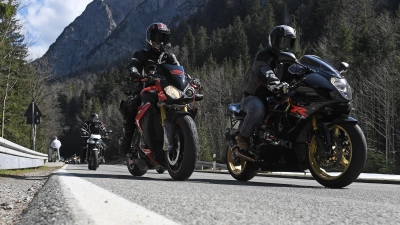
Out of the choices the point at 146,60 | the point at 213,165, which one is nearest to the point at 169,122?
the point at 146,60

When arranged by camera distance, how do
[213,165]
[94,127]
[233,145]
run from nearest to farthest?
[233,145]
[94,127]
[213,165]

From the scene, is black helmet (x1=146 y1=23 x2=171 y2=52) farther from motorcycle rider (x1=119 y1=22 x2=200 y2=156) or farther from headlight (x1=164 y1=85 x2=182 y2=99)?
headlight (x1=164 y1=85 x2=182 y2=99)

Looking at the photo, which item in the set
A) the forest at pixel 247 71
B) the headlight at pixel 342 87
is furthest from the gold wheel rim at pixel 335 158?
the forest at pixel 247 71

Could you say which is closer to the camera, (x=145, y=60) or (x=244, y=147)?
(x=244, y=147)

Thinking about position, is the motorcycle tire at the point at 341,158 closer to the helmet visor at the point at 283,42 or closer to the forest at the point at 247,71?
the helmet visor at the point at 283,42

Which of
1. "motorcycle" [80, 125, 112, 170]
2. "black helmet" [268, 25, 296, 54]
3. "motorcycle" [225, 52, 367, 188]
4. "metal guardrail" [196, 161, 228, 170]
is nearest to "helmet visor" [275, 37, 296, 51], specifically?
"black helmet" [268, 25, 296, 54]

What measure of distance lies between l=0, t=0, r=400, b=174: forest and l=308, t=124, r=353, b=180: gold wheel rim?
19.4 metres

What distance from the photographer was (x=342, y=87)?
14.8 feet

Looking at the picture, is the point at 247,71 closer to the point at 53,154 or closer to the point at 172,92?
the point at 172,92

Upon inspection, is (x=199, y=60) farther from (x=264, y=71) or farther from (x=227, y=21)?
(x=264, y=71)

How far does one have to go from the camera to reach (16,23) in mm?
27172

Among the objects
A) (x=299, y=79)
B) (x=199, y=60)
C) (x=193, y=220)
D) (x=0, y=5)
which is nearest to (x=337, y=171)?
(x=299, y=79)

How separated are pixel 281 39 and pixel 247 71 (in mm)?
898

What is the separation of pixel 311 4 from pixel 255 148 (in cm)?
9560
